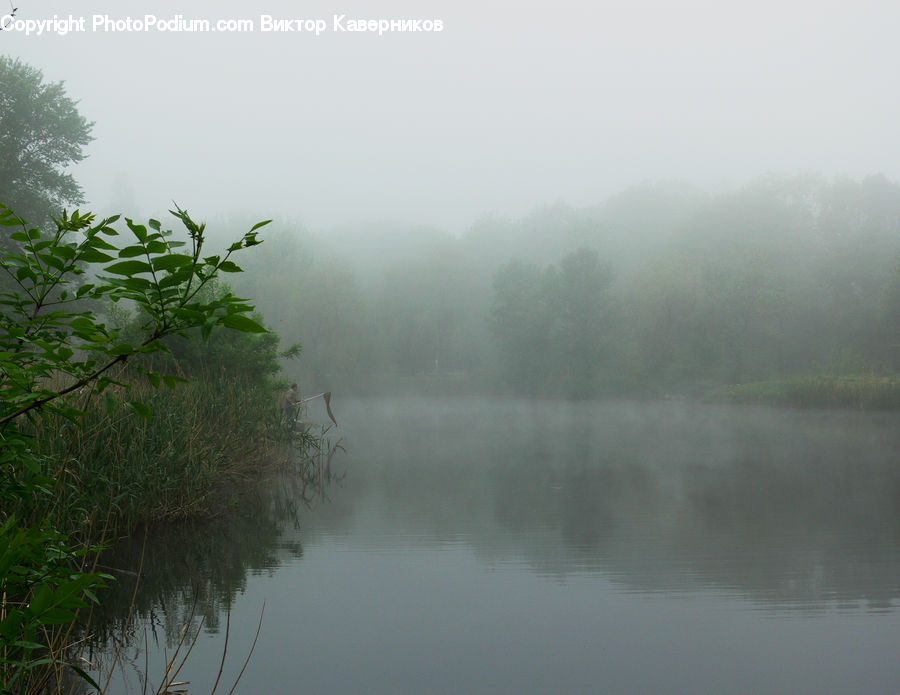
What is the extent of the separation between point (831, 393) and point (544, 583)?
2285cm

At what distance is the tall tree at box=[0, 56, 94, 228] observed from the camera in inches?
797

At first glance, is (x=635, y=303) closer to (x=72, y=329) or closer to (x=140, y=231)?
(x=72, y=329)

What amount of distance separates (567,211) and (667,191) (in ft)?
26.6

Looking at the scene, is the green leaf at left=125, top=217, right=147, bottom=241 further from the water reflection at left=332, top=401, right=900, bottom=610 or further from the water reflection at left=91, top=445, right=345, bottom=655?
the water reflection at left=332, top=401, right=900, bottom=610

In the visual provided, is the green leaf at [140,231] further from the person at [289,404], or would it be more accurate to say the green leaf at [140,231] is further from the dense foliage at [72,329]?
the person at [289,404]

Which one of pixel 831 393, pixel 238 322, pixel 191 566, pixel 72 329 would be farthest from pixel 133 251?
pixel 831 393

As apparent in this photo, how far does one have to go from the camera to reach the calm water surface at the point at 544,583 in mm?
4184

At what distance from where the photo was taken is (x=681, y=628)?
16.0ft

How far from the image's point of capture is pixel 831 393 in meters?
24.9

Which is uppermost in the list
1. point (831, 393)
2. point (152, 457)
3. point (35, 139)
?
point (35, 139)

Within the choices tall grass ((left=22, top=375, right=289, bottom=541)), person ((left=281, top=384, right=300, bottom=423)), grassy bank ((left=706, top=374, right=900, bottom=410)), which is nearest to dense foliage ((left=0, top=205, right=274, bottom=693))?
tall grass ((left=22, top=375, right=289, bottom=541))

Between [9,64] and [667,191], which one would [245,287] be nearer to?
[9,64]

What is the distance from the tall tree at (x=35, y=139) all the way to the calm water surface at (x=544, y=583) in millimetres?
14691

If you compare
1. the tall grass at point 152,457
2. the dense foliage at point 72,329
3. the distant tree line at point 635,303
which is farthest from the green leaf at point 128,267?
the distant tree line at point 635,303
